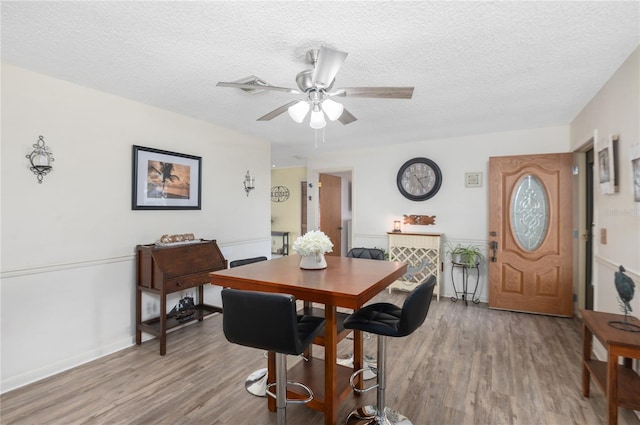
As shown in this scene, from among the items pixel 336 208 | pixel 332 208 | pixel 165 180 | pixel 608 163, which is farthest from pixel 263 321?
pixel 336 208

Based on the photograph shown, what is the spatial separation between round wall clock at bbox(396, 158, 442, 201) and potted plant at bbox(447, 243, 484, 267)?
0.88m

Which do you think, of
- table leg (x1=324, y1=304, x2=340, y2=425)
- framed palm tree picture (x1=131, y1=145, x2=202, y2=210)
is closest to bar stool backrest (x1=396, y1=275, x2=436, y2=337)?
table leg (x1=324, y1=304, x2=340, y2=425)

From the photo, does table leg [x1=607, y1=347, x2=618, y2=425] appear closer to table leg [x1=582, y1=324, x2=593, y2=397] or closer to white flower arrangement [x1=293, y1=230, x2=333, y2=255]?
table leg [x1=582, y1=324, x2=593, y2=397]

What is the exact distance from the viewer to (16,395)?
2.23 meters

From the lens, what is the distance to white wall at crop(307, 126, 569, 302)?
426 cm

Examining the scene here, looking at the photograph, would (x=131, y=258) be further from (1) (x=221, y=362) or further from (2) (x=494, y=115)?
(2) (x=494, y=115)

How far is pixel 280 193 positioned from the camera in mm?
7855

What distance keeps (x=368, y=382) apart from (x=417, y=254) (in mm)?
2729

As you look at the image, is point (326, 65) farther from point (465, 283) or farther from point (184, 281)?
point (465, 283)

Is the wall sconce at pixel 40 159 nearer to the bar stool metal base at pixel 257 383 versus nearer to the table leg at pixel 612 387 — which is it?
the bar stool metal base at pixel 257 383

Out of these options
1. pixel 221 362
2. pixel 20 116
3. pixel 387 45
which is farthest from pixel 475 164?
pixel 20 116

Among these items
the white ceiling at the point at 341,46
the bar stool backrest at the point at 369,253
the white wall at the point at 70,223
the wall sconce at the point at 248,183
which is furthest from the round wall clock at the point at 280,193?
the bar stool backrest at the point at 369,253

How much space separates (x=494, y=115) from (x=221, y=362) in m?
3.80

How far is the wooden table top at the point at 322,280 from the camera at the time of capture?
1574 mm
